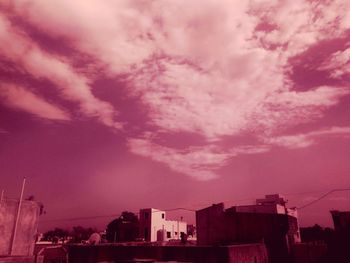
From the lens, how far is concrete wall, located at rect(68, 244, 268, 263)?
53.5 ft

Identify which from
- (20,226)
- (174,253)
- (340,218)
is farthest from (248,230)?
(20,226)

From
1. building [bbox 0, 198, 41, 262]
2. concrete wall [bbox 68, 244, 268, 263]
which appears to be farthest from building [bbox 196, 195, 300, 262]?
building [bbox 0, 198, 41, 262]

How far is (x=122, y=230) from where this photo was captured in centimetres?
5688

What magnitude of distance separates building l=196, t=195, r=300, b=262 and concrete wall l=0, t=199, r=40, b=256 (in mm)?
15493

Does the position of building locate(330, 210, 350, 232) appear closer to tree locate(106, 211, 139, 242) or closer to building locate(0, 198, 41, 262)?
building locate(0, 198, 41, 262)

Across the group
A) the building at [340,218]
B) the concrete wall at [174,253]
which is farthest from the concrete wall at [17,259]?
the building at [340,218]

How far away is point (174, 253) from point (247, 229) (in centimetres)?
868

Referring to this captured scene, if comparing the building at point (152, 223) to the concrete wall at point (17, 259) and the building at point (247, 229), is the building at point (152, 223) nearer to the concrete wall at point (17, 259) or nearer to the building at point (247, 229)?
the building at point (247, 229)

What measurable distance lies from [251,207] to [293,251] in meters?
24.7

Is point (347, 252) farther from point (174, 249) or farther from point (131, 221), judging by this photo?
point (131, 221)

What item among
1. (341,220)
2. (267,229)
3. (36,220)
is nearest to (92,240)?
(36,220)

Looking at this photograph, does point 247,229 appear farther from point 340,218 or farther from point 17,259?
point 17,259

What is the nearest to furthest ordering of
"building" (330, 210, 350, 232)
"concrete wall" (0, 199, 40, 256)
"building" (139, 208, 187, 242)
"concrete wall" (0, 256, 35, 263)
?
"concrete wall" (0, 256, 35, 263), "concrete wall" (0, 199, 40, 256), "building" (330, 210, 350, 232), "building" (139, 208, 187, 242)

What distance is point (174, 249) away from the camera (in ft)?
61.0
